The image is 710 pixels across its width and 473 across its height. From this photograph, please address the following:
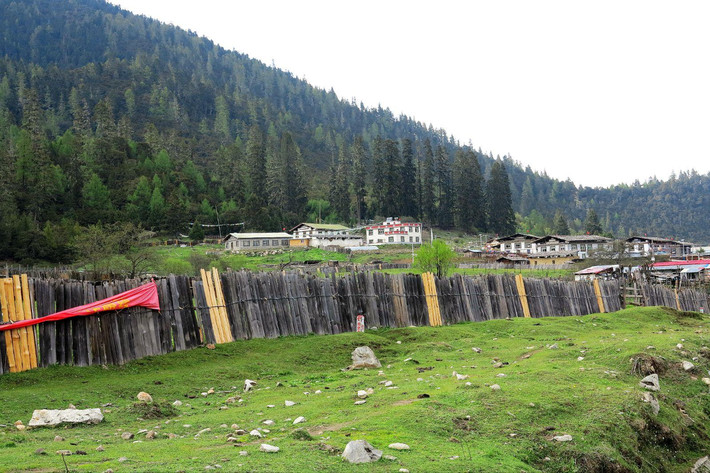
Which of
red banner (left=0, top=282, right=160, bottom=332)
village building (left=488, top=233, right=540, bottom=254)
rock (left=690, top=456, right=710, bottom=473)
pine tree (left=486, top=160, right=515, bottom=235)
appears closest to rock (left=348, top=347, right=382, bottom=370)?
red banner (left=0, top=282, right=160, bottom=332)

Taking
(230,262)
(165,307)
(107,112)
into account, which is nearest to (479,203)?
(230,262)

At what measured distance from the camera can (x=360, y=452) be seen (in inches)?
231

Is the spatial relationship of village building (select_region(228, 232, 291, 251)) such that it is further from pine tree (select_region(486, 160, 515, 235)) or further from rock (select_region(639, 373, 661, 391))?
rock (select_region(639, 373, 661, 391))

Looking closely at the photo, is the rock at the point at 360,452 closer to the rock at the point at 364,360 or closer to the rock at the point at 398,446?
the rock at the point at 398,446

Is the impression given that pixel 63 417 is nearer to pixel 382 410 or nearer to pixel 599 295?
pixel 382 410

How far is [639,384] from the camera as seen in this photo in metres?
10.3

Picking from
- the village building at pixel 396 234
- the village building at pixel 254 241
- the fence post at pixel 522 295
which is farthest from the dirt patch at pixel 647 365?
the village building at pixel 396 234

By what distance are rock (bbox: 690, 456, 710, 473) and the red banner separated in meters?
11.3

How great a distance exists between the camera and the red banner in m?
11.4

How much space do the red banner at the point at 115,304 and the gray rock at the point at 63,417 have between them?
12.7ft

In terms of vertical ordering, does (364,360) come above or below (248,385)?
below

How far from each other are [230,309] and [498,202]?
4459 inches

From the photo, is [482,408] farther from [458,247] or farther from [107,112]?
[107,112]

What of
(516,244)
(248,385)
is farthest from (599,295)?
(516,244)
